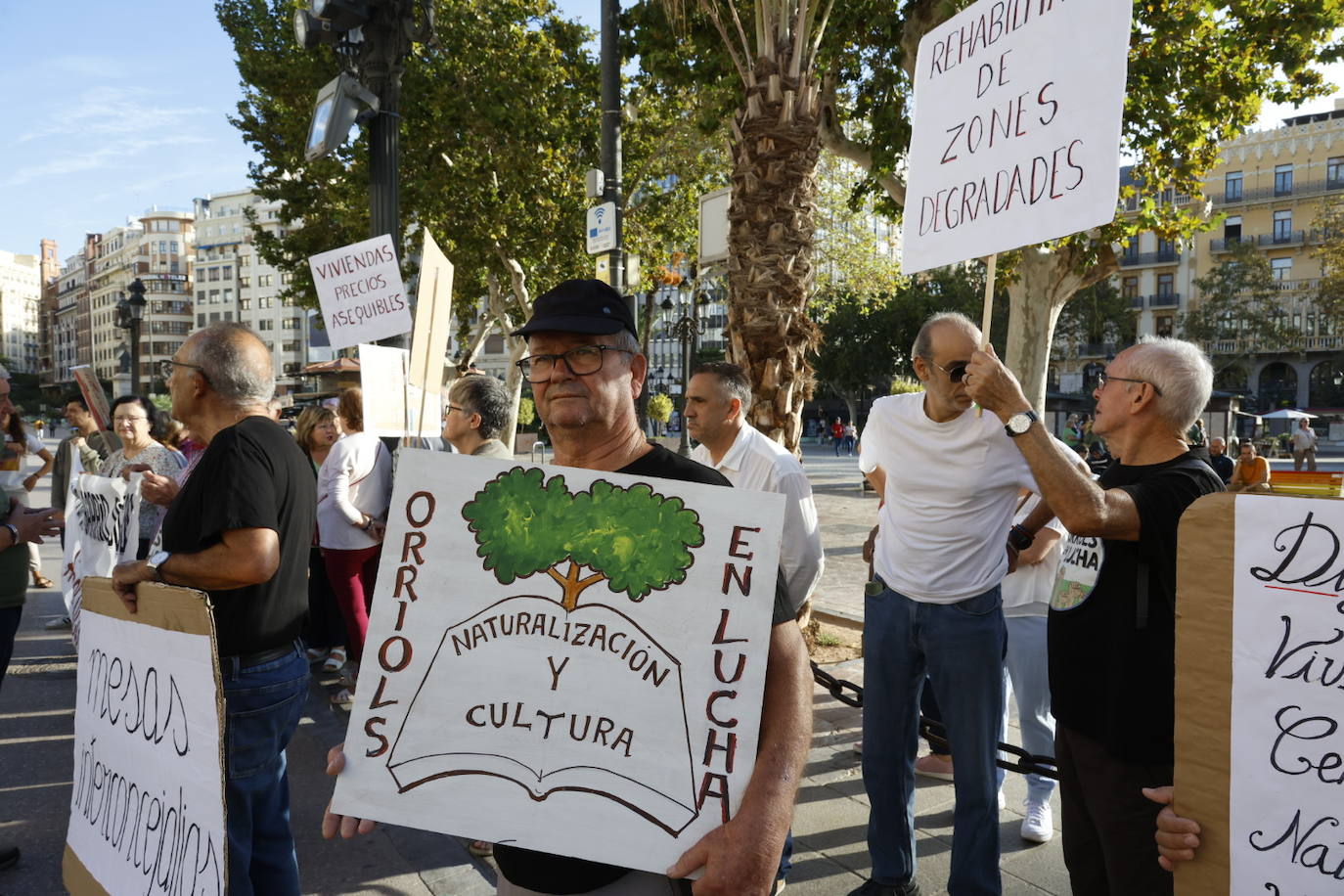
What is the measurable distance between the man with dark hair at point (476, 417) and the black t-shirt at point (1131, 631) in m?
3.00

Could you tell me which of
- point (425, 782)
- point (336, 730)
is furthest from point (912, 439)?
point (336, 730)

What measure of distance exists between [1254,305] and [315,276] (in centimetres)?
5352

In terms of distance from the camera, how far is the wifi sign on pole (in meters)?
8.23

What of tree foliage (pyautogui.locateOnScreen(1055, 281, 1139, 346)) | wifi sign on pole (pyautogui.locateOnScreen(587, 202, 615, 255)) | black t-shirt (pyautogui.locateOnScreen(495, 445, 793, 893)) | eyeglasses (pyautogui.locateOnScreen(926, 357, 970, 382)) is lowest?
black t-shirt (pyautogui.locateOnScreen(495, 445, 793, 893))

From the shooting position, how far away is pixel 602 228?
27.3ft

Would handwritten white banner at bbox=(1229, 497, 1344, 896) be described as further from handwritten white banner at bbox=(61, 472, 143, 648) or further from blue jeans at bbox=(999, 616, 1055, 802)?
handwritten white banner at bbox=(61, 472, 143, 648)

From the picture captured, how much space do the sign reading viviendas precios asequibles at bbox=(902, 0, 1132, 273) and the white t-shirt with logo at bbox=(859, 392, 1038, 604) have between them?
617 mm

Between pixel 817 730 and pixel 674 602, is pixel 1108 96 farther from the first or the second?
pixel 817 730

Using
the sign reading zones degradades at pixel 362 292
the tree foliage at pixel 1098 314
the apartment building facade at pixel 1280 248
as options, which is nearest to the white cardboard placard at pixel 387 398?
the sign reading zones degradades at pixel 362 292

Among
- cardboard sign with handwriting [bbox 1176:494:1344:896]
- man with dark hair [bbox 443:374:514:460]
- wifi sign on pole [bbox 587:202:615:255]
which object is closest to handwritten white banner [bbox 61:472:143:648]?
man with dark hair [bbox 443:374:514:460]

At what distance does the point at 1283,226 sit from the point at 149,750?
61117 millimetres

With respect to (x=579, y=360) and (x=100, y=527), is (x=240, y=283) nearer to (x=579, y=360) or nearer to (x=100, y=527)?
(x=100, y=527)

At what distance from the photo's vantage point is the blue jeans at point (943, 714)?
116 inches

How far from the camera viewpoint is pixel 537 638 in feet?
5.34
